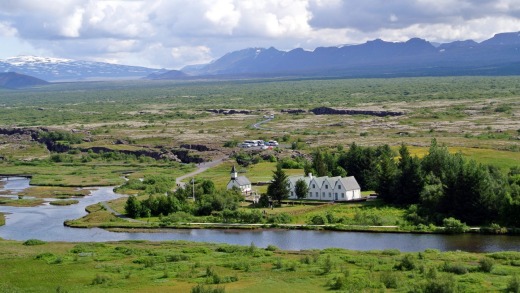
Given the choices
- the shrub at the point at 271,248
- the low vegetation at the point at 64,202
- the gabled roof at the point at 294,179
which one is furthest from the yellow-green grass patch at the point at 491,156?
the low vegetation at the point at 64,202

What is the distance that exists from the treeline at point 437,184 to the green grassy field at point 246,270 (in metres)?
14.6

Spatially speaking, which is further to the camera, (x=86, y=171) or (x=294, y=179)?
(x=86, y=171)

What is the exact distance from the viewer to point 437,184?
79.4 m

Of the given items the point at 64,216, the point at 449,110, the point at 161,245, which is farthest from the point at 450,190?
the point at 449,110

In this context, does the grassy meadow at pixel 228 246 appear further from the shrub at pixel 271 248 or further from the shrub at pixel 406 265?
the shrub at pixel 271 248

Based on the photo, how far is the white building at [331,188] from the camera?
275 feet

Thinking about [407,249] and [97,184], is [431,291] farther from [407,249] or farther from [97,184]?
[97,184]

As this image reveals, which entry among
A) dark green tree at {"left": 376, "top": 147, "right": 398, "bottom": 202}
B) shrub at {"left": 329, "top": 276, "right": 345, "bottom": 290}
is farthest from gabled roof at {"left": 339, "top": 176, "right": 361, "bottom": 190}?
shrub at {"left": 329, "top": 276, "right": 345, "bottom": 290}

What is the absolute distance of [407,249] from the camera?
62.0 metres

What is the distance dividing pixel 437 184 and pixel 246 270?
107 ft

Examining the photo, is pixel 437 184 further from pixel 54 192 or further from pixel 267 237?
pixel 54 192

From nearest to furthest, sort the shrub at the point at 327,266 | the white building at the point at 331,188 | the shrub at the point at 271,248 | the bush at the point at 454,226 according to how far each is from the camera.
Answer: the shrub at the point at 327,266 → the shrub at the point at 271,248 → the bush at the point at 454,226 → the white building at the point at 331,188

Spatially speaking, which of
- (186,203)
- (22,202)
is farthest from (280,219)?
(22,202)

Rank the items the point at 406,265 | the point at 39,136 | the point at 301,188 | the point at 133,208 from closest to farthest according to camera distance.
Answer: the point at 406,265 < the point at 133,208 < the point at 301,188 < the point at 39,136
